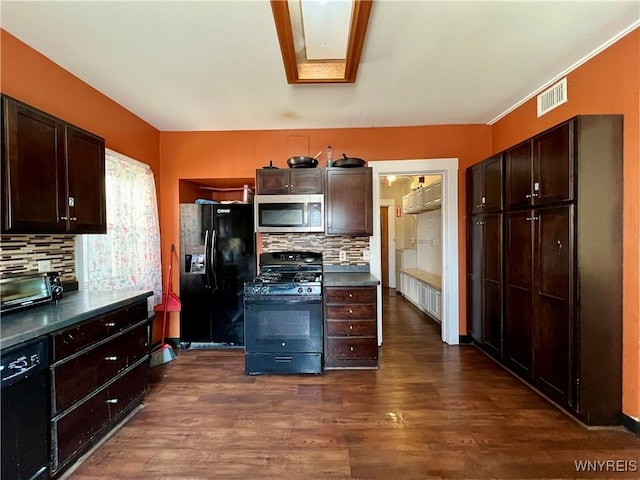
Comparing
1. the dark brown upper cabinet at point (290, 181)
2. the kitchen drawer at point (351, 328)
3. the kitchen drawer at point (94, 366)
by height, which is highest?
the dark brown upper cabinet at point (290, 181)

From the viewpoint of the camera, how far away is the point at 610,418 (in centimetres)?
196

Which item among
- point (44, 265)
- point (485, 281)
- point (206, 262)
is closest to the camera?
point (44, 265)

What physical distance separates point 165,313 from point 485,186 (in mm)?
3772

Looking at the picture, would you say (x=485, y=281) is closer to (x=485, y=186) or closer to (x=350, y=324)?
(x=485, y=186)

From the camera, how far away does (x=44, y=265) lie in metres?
2.12

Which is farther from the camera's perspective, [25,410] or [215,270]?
[215,270]

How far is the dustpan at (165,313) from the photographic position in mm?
3064

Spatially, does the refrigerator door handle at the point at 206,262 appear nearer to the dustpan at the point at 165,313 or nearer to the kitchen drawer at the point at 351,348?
the dustpan at the point at 165,313

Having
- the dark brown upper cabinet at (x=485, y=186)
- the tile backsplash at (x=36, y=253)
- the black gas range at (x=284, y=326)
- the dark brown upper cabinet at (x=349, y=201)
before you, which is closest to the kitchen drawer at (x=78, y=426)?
the tile backsplash at (x=36, y=253)

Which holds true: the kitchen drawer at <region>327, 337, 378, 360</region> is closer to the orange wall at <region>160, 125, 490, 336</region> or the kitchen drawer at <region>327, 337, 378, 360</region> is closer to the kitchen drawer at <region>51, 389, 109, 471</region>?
the orange wall at <region>160, 125, 490, 336</region>

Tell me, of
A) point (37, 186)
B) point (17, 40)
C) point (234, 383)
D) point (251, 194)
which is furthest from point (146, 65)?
point (234, 383)

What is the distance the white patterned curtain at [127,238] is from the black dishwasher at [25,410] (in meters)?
1.14

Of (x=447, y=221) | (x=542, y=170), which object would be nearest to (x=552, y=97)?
(x=542, y=170)

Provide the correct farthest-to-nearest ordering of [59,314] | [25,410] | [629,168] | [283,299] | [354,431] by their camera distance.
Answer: [283,299]
[354,431]
[629,168]
[59,314]
[25,410]
